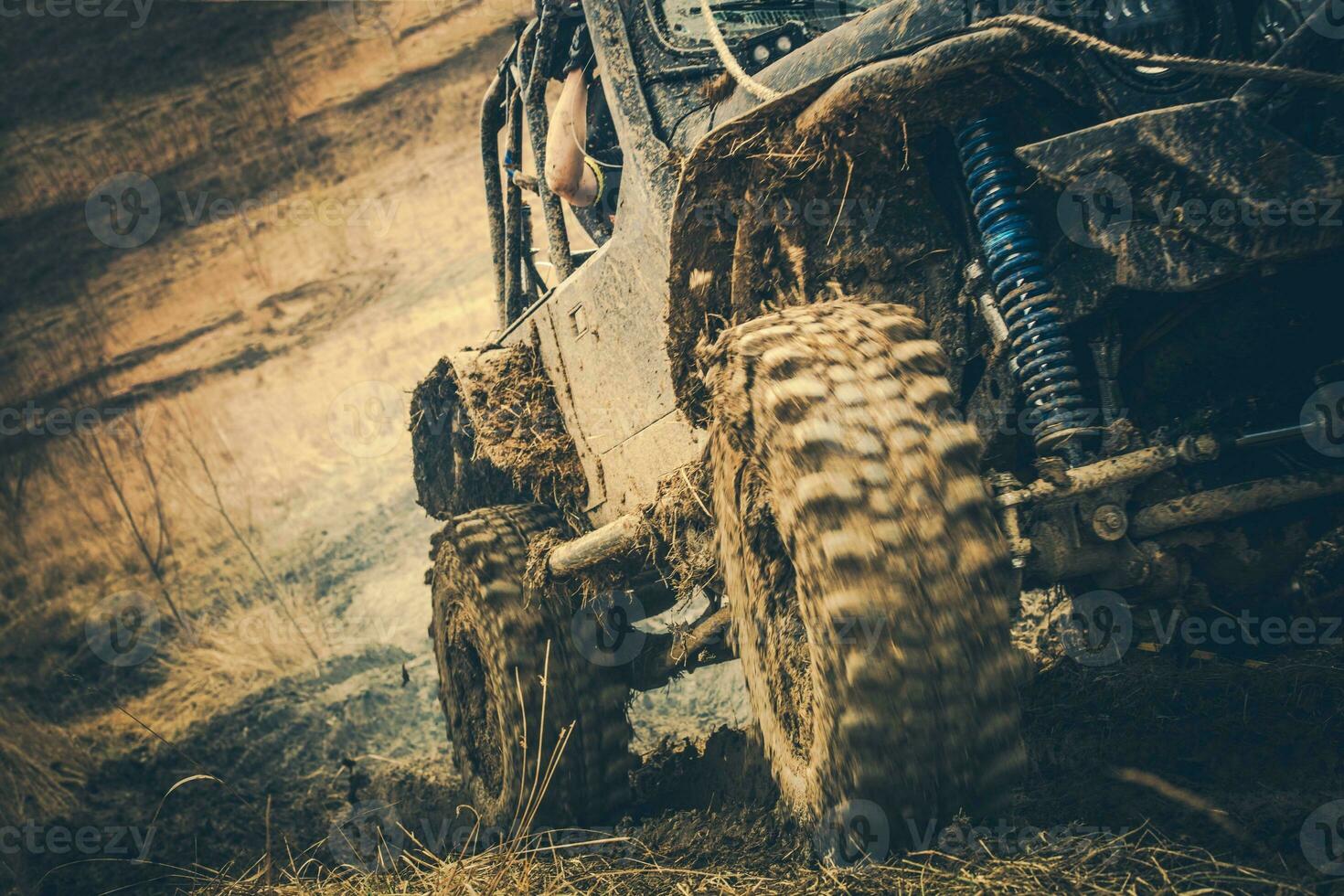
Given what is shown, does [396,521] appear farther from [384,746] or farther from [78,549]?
[78,549]

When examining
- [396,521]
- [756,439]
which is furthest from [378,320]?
[756,439]

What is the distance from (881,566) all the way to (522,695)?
208 cm

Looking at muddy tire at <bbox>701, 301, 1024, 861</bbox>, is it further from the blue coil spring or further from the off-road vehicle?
the blue coil spring

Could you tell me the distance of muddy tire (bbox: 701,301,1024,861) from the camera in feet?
5.36

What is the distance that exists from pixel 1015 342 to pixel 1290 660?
1144mm

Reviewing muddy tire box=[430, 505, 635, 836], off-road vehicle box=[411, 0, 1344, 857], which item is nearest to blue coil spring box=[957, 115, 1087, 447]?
off-road vehicle box=[411, 0, 1344, 857]

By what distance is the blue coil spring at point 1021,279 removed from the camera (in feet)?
6.51

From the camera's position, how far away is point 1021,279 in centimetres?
200

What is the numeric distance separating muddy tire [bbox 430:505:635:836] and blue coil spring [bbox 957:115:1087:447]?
206 cm

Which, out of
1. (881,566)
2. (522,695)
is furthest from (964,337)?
(522,695)

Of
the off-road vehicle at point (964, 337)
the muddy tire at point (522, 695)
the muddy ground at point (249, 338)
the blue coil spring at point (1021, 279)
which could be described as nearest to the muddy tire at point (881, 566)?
the off-road vehicle at point (964, 337)

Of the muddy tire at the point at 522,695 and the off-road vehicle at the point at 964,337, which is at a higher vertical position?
the off-road vehicle at the point at 964,337

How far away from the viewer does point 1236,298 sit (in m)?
1.98

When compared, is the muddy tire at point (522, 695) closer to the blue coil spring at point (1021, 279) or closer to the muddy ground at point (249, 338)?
the blue coil spring at point (1021, 279)
